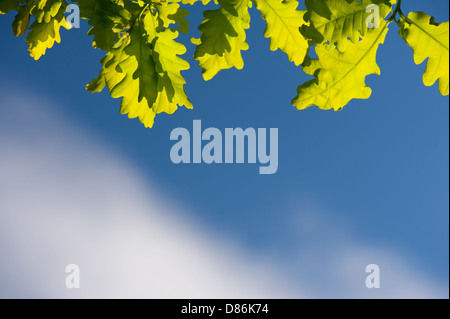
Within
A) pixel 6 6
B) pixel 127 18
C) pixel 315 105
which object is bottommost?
pixel 315 105

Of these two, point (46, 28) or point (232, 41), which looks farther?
point (46, 28)

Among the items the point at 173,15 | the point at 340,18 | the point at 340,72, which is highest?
the point at 173,15

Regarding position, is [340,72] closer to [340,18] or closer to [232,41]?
[340,18]

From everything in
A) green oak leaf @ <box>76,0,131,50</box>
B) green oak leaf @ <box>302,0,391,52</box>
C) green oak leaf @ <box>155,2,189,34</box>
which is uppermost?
green oak leaf @ <box>155,2,189,34</box>

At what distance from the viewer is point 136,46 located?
1.40 metres

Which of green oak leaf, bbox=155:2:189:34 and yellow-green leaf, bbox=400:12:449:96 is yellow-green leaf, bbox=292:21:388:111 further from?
green oak leaf, bbox=155:2:189:34

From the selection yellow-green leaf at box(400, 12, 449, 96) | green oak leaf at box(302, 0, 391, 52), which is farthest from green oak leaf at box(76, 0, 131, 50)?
yellow-green leaf at box(400, 12, 449, 96)

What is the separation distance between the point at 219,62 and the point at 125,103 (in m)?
0.38

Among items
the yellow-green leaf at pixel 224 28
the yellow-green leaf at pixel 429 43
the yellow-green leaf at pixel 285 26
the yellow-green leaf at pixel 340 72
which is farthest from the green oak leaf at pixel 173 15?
the yellow-green leaf at pixel 429 43

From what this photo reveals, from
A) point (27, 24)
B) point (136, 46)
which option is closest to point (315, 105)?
point (136, 46)

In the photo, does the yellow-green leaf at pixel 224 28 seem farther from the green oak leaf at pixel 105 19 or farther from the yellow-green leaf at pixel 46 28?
the yellow-green leaf at pixel 46 28

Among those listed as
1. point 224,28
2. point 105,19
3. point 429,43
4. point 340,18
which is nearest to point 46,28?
point 105,19

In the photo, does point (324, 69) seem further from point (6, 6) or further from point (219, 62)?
point (6, 6)

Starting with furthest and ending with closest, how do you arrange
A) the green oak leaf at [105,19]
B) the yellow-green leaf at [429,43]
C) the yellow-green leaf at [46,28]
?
the yellow-green leaf at [46,28] < the green oak leaf at [105,19] < the yellow-green leaf at [429,43]
